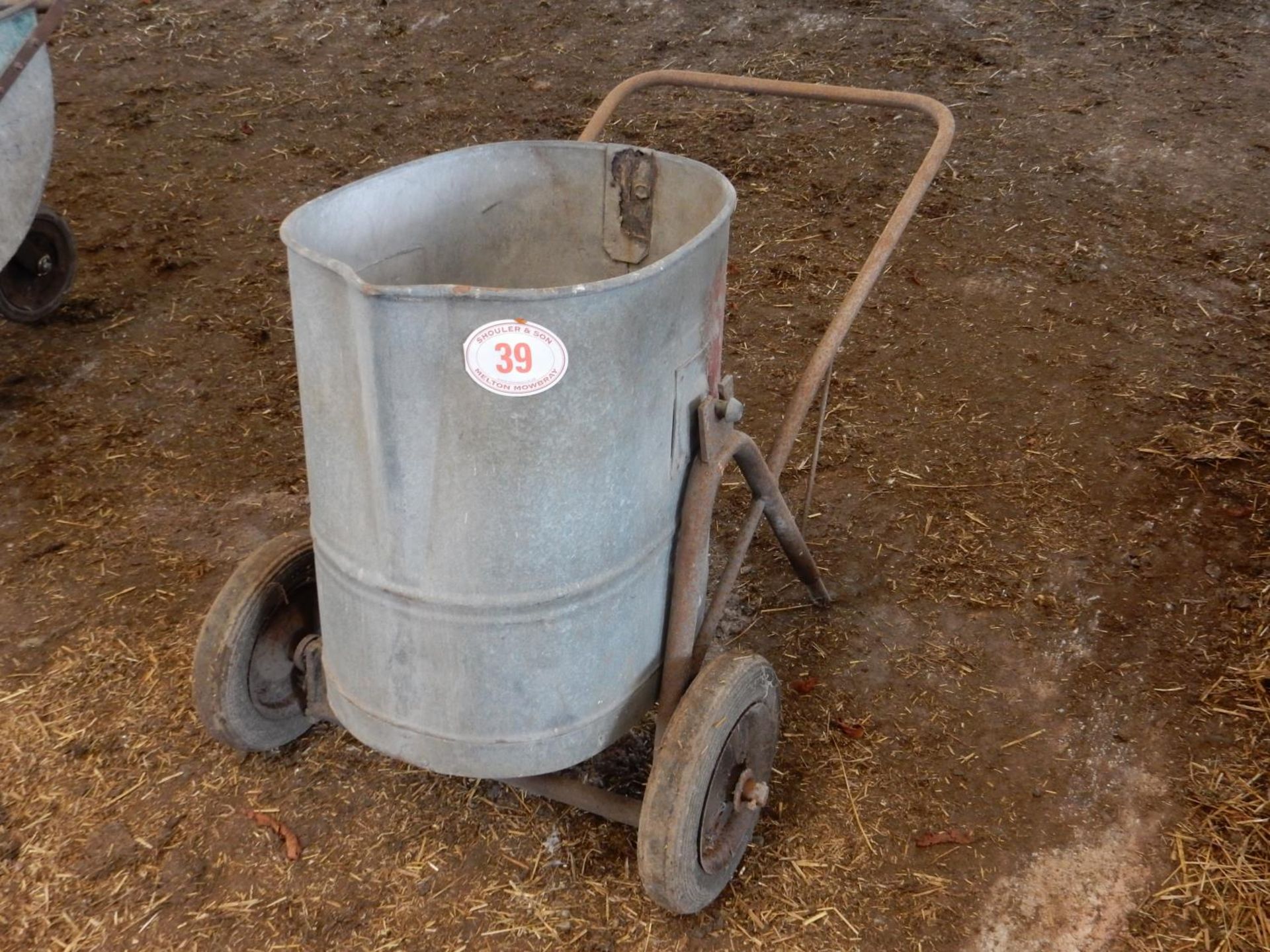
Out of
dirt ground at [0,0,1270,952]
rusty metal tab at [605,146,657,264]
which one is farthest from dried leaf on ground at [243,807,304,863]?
rusty metal tab at [605,146,657,264]

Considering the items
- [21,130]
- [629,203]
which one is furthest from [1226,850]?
[21,130]

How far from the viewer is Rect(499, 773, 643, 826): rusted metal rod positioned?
7.56 feet

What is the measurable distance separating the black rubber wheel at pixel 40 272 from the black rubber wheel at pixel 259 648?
7.96ft

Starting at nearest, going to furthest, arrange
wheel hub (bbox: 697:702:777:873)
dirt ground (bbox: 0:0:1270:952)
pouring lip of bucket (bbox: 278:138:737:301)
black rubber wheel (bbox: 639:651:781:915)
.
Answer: pouring lip of bucket (bbox: 278:138:737:301)
black rubber wheel (bbox: 639:651:781:915)
wheel hub (bbox: 697:702:777:873)
dirt ground (bbox: 0:0:1270:952)

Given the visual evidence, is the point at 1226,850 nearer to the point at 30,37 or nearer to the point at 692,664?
the point at 692,664

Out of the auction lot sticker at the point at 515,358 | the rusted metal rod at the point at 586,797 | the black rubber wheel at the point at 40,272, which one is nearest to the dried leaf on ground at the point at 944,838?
the rusted metal rod at the point at 586,797

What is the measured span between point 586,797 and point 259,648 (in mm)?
735

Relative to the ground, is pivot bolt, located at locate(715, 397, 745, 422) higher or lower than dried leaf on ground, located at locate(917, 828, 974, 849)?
higher

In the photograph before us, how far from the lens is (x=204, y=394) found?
4.08m

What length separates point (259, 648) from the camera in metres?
2.42

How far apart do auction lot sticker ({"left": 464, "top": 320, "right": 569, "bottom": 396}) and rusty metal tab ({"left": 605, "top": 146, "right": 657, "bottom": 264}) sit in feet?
2.25

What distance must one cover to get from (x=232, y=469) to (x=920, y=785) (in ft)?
7.49

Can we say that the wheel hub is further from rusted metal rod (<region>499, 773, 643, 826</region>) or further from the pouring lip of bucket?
the pouring lip of bucket

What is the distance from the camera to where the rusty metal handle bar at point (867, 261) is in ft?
8.02
